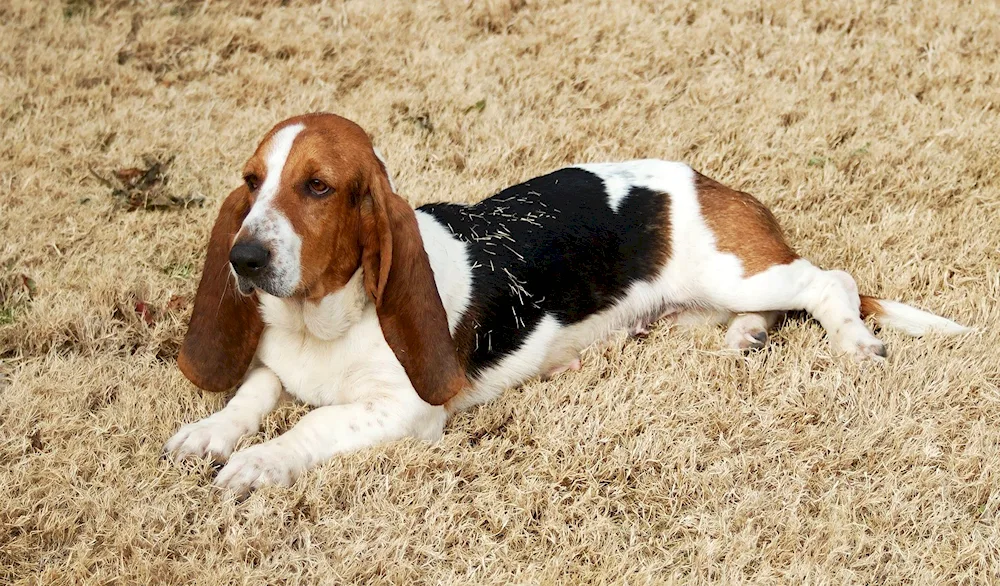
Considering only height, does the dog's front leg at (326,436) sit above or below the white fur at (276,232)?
below

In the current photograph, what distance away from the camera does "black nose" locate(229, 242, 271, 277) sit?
2884 mm

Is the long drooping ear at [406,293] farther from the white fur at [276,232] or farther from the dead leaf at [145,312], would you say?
the dead leaf at [145,312]

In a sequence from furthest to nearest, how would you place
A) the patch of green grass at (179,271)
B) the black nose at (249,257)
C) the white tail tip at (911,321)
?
the patch of green grass at (179,271), the white tail tip at (911,321), the black nose at (249,257)

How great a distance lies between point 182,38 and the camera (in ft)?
21.0

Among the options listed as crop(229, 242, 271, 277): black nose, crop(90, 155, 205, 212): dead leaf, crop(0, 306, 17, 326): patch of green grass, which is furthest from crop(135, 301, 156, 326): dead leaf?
crop(229, 242, 271, 277): black nose

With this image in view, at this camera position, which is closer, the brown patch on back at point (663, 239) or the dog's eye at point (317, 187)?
the dog's eye at point (317, 187)

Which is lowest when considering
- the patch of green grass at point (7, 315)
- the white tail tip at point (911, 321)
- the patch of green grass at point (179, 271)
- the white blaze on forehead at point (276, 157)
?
the white tail tip at point (911, 321)

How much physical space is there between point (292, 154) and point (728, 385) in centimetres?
175

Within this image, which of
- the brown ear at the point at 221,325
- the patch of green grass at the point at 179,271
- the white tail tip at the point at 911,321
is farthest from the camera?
the patch of green grass at the point at 179,271

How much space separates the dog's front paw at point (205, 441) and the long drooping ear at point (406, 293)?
2.00ft

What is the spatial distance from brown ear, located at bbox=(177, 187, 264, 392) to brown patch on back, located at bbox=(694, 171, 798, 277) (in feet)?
6.02

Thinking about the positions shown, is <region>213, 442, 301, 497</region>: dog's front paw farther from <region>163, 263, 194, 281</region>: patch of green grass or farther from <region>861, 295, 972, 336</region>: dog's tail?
<region>861, 295, 972, 336</region>: dog's tail

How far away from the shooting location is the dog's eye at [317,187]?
3068 mm

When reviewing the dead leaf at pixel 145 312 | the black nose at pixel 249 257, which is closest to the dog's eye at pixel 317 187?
the black nose at pixel 249 257
